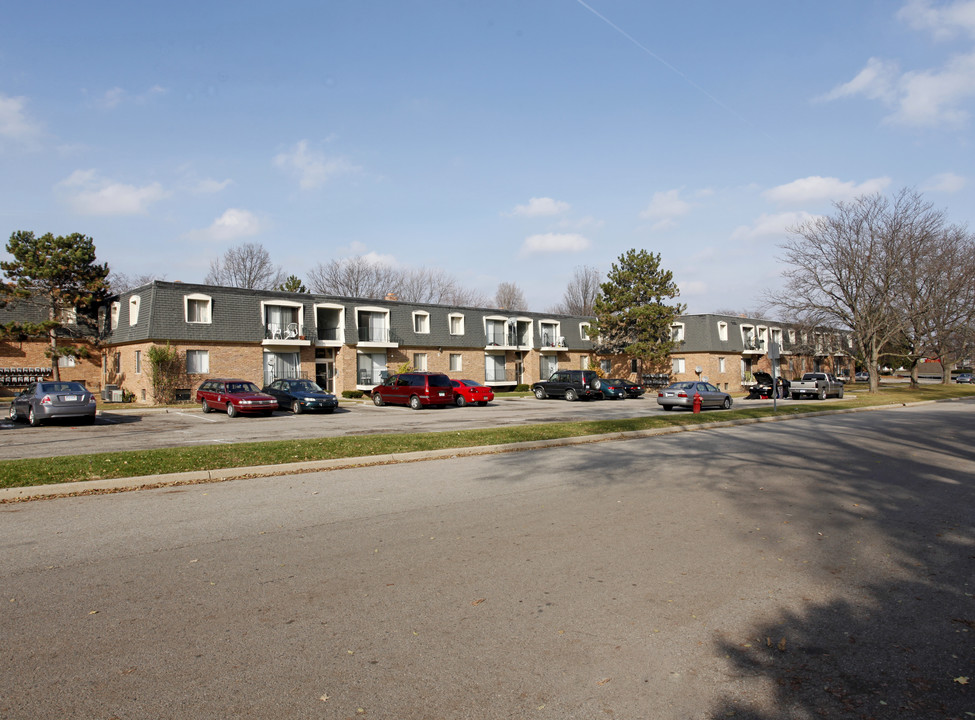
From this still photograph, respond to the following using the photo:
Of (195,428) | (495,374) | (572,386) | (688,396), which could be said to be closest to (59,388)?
(195,428)

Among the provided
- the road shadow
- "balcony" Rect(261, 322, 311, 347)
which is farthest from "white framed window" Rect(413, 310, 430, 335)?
the road shadow

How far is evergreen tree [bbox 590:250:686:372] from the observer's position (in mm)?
50406

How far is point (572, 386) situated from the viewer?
37125 mm

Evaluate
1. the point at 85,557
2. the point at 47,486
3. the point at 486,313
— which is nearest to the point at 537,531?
the point at 85,557

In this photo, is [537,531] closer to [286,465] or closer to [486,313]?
[286,465]

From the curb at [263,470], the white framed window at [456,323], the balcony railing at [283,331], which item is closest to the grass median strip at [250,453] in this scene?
the curb at [263,470]

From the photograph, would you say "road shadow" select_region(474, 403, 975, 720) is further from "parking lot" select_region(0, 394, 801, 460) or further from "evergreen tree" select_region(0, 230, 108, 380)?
"evergreen tree" select_region(0, 230, 108, 380)

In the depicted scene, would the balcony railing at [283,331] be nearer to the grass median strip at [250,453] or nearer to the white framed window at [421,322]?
the white framed window at [421,322]

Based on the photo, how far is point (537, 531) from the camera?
6.84 metres

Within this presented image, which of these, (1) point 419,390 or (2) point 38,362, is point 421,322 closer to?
(1) point 419,390

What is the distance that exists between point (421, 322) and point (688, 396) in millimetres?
19840

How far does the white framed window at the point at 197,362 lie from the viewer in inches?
1267

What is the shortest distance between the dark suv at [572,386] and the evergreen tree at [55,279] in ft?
90.1

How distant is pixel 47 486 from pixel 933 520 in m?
11.6
